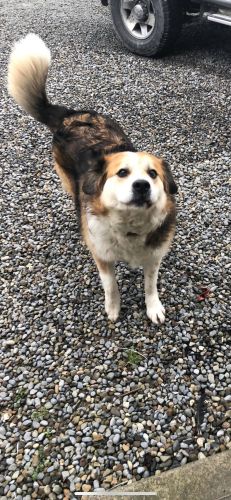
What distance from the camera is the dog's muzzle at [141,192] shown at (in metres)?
2.00

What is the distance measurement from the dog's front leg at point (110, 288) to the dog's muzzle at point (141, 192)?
694mm

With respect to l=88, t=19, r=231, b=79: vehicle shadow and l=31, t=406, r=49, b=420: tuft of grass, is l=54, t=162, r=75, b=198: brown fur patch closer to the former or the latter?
l=31, t=406, r=49, b=420: tuft of grass

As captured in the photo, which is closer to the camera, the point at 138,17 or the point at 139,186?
the point at 139,186

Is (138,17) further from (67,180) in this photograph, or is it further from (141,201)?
(141,201)

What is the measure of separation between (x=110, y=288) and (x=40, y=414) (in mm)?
866

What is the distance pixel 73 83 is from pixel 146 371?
465cm

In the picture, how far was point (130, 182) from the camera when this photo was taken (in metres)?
2.04

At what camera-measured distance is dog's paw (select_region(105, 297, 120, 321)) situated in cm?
284

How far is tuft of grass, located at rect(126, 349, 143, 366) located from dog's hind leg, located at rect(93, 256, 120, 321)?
0.92ft

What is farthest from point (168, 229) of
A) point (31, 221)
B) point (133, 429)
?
point (31, 221)

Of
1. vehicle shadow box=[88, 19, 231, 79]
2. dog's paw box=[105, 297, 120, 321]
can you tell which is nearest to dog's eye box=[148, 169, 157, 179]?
dog's paw box=[105, 297, 120, 321]

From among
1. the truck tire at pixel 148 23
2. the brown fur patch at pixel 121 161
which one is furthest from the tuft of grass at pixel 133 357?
the truck tire at pixel 148 23

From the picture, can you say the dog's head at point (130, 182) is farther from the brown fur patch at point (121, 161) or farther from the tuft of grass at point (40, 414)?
the tuft of grass at point (40, 414)

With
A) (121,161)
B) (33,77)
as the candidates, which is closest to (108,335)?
(121,161)
